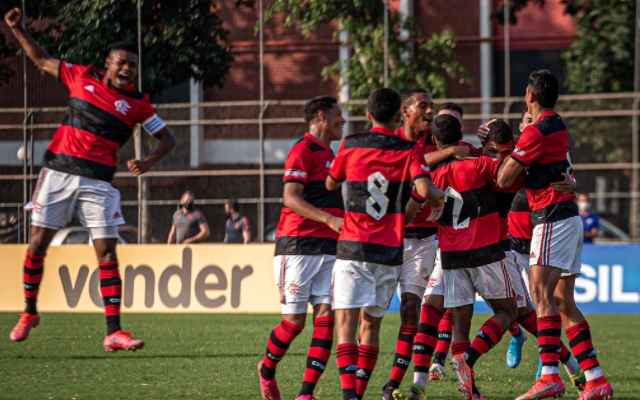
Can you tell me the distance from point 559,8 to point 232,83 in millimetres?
13134

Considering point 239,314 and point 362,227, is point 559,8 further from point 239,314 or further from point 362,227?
point 362,227

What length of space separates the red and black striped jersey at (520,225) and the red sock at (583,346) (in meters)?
1.91

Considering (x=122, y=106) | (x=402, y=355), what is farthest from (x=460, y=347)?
(x=122, y=106)

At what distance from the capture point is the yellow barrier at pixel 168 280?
16406 millimetres

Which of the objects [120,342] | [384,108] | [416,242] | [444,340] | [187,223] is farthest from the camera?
[187,223]

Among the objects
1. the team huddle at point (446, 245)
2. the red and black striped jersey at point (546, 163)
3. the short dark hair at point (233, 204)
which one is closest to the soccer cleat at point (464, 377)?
the team huddle at point (446, 245)

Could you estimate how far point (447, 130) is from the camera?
25.1ft

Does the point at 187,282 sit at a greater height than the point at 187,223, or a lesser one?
lesser

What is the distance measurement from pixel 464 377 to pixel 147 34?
14362 mm

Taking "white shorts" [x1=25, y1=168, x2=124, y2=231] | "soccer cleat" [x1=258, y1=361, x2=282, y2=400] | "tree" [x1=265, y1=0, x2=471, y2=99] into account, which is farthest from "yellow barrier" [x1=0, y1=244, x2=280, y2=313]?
"soccer cleat" [x1=258, y1=361, x2=282, y2=400]

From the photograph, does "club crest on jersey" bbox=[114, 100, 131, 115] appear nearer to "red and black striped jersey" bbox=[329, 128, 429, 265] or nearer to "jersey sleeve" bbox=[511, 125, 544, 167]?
"red and black striped jersey" bbox=[329, 128, 429, 265]

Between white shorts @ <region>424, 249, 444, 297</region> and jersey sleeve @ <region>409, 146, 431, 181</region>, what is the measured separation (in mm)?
1794

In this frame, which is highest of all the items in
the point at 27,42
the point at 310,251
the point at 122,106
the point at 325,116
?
the point at 27,42

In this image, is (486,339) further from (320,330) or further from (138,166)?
(138,166)
